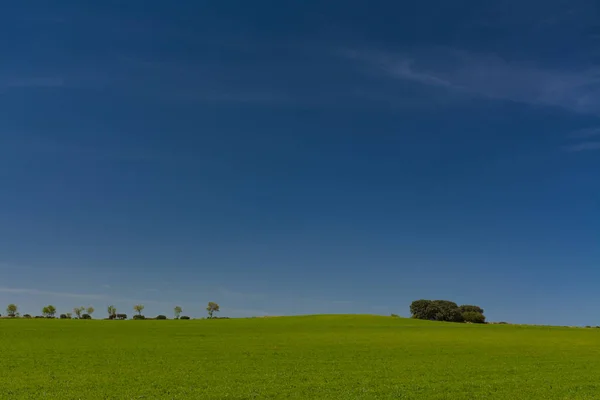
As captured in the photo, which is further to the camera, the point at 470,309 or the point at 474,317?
the point at 470,309

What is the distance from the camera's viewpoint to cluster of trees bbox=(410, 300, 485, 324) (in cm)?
14373

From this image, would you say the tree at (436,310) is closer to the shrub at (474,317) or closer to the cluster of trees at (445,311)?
the cluster of trees at (445,311)

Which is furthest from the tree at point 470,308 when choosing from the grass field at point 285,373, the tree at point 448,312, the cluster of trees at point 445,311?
the grass field at point 285,373

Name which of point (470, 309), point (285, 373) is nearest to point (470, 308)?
point (470, 309)

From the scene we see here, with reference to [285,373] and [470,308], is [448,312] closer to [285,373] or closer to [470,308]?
[470,308]

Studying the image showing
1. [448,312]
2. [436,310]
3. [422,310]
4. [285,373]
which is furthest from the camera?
[422,310]

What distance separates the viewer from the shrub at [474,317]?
465 feet

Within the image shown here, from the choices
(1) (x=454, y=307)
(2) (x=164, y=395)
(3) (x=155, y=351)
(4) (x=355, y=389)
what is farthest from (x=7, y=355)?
(1) (x=454, y=307)

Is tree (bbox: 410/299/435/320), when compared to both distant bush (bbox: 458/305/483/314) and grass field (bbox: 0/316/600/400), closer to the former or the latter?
distant bush (bbox: 458/305/483/314)

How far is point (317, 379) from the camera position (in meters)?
29.3

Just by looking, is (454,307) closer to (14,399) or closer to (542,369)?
(542,369)

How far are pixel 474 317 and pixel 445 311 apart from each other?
9.05 m

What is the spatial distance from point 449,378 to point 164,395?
18.4 meters

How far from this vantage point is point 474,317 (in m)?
142
